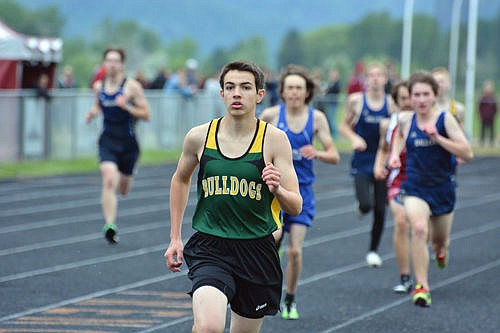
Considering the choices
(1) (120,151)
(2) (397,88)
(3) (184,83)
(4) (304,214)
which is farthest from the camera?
(3) (184,83)

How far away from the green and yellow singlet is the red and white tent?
17.9 m

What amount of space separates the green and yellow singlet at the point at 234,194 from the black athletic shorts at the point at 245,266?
0.18ft

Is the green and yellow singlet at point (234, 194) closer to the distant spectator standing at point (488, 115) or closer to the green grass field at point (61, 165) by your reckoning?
the green grass field at point (61, 165)

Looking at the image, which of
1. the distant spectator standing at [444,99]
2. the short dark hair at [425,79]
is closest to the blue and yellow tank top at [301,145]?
the short dark hair at [425,79]

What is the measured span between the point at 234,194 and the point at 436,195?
12.9 ft

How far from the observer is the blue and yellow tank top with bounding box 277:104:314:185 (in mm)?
9258

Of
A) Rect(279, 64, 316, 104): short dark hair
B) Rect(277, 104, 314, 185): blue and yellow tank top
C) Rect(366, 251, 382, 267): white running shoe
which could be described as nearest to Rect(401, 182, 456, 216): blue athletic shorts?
Rect(277, 104, 314, 185): blue and yellow tank top

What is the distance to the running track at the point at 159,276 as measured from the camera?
341 inches

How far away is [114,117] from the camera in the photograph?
1309 cm

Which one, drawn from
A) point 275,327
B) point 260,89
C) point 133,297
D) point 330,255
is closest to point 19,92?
point 330,255

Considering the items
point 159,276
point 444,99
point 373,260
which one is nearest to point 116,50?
point 159,276

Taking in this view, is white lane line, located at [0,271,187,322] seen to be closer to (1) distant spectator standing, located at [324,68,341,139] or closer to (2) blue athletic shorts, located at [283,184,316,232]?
(2) blue athletic shorts, located at [283,184,316,232]

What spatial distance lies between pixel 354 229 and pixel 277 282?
28.8 feet

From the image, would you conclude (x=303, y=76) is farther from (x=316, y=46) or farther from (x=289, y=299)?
(x=316, y=46)
